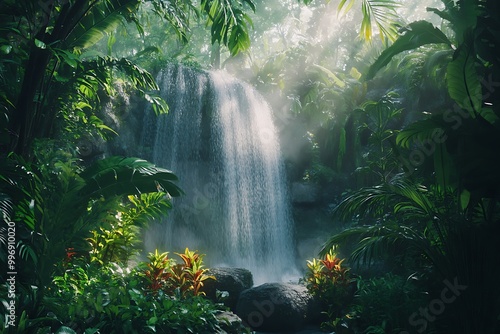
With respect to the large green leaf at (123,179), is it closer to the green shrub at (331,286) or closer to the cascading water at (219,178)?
the green shrub at (331,286)

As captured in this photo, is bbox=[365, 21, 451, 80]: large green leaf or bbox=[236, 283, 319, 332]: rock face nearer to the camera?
bbox=[236, 283, 319, 332]: rock face

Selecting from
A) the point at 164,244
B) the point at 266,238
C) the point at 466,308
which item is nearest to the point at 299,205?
the point at 266,238

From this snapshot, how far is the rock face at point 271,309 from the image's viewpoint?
7039 mm

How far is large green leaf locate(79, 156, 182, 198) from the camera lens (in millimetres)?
4809

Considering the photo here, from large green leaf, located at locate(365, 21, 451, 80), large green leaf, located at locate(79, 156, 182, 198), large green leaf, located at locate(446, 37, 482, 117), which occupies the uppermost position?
large green leaf, located at locate(365, 21, 451, 80)

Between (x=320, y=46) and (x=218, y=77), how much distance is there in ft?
18.6

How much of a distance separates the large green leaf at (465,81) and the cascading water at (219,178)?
804 cm

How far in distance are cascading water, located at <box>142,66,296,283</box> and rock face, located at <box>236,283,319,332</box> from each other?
4434mm

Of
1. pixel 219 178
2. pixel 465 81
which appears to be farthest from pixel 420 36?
pixel 219 178

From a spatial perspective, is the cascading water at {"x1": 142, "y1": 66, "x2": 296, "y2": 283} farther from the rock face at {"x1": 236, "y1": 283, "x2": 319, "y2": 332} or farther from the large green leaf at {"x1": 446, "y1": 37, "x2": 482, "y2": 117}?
the large green leaf at {"x1": 446, "y1": 37, "x2": 482, "y2": 117}

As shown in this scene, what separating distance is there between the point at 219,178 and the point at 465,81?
8.62m

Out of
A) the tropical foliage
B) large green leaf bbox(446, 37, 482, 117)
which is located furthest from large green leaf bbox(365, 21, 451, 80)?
the tropical foliage

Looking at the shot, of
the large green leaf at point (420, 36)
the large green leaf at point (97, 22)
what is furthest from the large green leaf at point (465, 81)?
the large green leaf at point (97, 22)

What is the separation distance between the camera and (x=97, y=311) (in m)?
4.21
